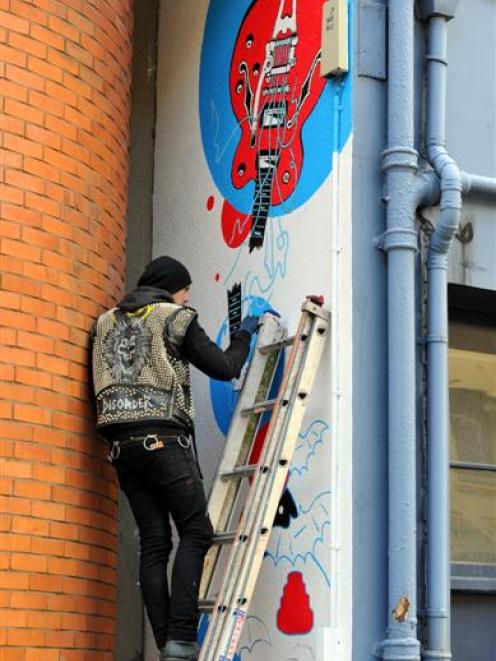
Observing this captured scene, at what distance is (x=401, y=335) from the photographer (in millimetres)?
7035

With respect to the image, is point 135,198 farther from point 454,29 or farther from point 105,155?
point 454,29

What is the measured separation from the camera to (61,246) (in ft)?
23.5

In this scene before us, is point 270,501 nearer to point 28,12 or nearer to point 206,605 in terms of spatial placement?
point 206,605

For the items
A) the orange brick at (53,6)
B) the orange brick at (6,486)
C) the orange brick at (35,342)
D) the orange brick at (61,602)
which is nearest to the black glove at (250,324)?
the orange brick at (35,342)

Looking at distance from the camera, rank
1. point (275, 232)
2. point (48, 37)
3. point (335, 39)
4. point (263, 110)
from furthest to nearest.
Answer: point (263, 110) → point (275, 232) → point (335, 39) → point (48, 37)

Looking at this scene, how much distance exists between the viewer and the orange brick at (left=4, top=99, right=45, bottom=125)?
23.0 feet

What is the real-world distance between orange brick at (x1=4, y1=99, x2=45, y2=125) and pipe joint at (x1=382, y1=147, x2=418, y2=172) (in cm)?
172

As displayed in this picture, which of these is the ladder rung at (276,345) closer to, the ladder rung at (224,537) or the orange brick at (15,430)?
the ladder rung at (224,537)

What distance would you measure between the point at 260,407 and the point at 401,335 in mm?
848

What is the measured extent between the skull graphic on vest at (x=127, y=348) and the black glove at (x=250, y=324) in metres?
0.58

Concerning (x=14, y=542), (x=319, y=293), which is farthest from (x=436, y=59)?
(x=14, y=542)

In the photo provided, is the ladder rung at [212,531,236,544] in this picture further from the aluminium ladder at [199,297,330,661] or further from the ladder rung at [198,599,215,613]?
the ladder rung at [198,599,215,613]

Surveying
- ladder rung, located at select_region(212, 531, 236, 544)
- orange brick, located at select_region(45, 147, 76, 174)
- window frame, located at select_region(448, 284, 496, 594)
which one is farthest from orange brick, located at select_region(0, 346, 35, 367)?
window frame, located at select_region(448, 284, 496, 594)

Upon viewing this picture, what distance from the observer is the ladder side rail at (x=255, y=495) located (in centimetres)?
676
